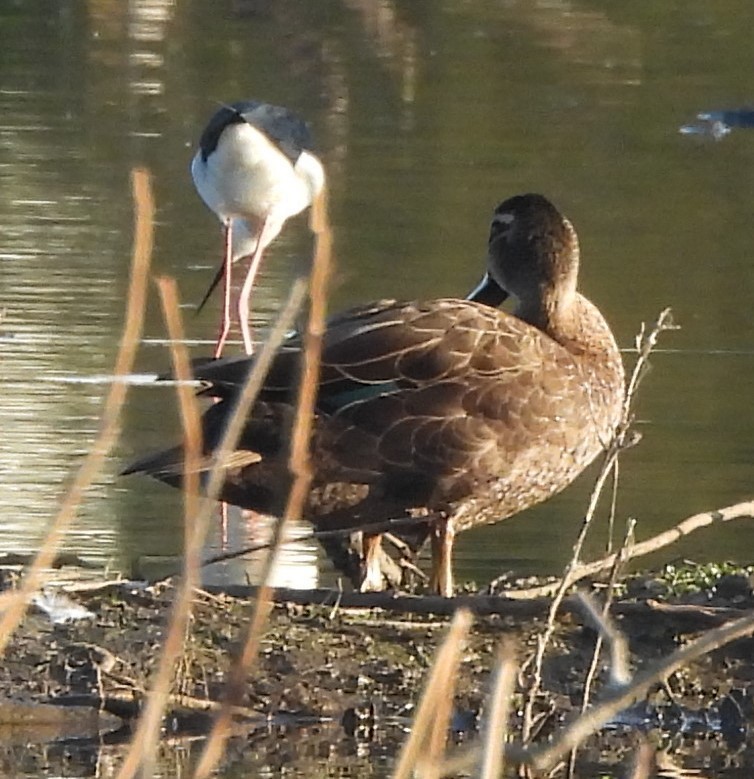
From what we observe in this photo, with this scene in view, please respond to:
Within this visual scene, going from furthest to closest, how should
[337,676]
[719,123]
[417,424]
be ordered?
1. [719,123]
2. [417,424]
3. [337,676]

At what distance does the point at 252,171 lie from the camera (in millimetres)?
12547

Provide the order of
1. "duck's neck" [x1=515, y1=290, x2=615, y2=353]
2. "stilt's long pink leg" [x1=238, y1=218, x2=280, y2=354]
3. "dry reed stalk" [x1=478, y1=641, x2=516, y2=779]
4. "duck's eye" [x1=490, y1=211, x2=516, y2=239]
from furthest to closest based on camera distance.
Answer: "stilt's long pink leg" [x1=238, y1=218, x2=280, y2=354], "duck's eye" [x1=490, y1=211, x2=516, y2=239], "duck's neck" [x1=515, y1=290, x2=615, y2=353], "dry reed stalk" [x1=478, y1=641, x2=516, y2=779]

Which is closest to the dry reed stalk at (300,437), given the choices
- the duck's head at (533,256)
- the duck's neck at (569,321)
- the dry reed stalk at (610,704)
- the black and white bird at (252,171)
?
the dry reed stalk at (610,704)

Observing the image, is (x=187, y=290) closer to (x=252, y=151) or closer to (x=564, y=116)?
(x=252, y=151)

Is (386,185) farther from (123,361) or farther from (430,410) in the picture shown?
(123,361)

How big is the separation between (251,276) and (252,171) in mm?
1064

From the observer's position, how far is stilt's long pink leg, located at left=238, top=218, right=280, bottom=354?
10734 mm

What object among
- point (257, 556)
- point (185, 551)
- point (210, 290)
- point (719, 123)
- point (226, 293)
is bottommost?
point (719, 123)

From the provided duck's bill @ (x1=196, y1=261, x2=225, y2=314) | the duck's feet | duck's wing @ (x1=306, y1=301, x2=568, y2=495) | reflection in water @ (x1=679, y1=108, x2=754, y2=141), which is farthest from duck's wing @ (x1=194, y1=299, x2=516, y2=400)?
reflection in water @ (x1=679, y1=108, x2=754, y2=141)

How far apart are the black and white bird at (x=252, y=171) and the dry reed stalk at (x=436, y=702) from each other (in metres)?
9.08

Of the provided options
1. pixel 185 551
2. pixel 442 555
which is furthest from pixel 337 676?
pixel 185 551

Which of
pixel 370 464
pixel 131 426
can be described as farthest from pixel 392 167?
pixel 370 464

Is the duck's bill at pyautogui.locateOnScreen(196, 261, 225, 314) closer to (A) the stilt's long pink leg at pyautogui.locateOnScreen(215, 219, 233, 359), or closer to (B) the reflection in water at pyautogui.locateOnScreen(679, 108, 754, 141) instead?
(A) the stilt's long pink leg at pyautogui.locateOnScreen(215, 219, 233, 359)

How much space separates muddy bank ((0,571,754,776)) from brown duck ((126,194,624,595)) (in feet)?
1.14
